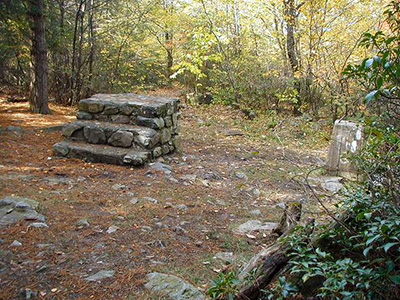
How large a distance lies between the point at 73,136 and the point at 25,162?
1032 mm

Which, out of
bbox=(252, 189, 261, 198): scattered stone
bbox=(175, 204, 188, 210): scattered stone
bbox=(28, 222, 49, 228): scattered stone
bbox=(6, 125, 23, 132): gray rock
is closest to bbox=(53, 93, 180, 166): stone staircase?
bbox=(175, 204, 188, 210): scattered stone

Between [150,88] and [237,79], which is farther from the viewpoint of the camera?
[150,88]

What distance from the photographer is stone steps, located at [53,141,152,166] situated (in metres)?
5.60

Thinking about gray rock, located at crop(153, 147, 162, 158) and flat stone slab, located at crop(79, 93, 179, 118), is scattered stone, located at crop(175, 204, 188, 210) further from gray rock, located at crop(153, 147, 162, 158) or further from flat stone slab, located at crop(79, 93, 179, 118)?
flat stone slab, located at crop(79, 93, 179, 118)

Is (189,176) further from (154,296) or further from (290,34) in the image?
(290,34)

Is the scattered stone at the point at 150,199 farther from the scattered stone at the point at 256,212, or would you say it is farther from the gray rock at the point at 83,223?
the scattered stone at the point at 256,212

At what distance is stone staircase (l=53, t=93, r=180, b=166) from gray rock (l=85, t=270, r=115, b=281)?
9.73ft

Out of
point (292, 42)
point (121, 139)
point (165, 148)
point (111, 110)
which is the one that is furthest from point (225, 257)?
point (292, 42)

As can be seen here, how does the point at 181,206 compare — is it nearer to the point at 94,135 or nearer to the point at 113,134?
the point at 113,134

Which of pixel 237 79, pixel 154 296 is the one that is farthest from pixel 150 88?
pixel 154 296

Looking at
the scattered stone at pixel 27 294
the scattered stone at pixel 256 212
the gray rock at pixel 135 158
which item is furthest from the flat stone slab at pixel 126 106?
the scattered stone at pixel 27 294

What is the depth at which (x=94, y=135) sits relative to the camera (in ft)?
19.7

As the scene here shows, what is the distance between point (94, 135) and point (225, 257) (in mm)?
3838

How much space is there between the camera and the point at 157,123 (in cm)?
613
